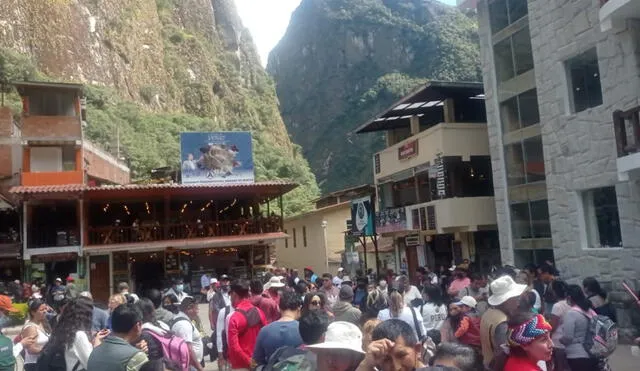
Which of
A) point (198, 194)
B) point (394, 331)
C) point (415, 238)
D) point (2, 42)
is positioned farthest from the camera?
point (2, 42)

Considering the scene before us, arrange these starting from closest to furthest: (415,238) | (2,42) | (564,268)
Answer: (564,268) < (415,238) < (2,42)

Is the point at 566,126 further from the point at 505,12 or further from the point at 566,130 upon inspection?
the point at 505,12

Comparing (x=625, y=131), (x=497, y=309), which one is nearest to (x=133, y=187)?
(x=625, y=131)

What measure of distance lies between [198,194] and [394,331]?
23917 mm

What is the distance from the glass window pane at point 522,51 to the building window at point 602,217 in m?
4.31

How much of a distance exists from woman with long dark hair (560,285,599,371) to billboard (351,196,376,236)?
14.2m

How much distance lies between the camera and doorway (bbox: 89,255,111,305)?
24.9 m

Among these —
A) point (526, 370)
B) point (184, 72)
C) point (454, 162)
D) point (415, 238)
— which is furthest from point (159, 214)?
point (184, 72)

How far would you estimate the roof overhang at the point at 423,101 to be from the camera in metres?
19.7

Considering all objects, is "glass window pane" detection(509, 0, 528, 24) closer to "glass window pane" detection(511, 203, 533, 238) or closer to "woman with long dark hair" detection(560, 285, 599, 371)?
"glass window pane" detection(511, 203, 533, 238)

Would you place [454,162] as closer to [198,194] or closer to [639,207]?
[639,207]

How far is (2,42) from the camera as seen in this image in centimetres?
4306

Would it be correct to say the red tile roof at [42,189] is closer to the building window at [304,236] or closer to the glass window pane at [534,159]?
the building window at [304,236]

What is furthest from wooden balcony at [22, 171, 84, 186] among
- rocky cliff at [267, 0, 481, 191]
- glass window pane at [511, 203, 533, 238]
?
rocky cliff at [267, 0, 481, 191]
